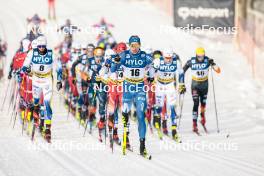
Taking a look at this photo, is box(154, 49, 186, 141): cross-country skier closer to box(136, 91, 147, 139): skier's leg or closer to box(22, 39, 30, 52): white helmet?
box(136, 91, 147, 139): skier's leg

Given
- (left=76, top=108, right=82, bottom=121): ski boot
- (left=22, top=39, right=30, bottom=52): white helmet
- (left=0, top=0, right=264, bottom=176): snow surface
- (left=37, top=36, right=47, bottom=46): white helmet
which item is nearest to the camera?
(left=0, top=0, right=264, bottom=176): snow surface

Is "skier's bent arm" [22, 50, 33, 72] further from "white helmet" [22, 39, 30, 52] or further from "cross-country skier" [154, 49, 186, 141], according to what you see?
"cross-country skier" [154, 49, 186, 141]

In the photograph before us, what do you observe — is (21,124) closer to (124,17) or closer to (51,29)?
(51,29)

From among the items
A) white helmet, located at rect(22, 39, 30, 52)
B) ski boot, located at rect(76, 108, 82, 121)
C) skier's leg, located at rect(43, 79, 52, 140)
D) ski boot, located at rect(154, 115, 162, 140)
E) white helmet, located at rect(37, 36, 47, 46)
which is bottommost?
ski boot, located at rect(76, 108, 82, 121)

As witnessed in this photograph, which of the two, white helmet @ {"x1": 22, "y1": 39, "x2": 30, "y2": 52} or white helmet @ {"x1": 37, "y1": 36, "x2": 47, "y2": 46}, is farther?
white helmet @ {"x1": 22, "y1": 39, "x2": 30, "y2": 52}

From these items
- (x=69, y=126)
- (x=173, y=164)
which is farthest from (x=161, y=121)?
(x=173, y=164)

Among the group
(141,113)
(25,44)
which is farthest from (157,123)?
(25,44)

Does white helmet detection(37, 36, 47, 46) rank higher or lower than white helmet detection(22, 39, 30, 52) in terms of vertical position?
higher

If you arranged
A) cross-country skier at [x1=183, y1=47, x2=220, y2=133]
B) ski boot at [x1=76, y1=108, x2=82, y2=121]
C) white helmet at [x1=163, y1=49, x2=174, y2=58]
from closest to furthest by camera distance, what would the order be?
white helmet at [x1=163, y1=49, x2=174, y2=58] → cross-country skier at [x1=183, y1=47, x2=220, y2=133] → ski boot at [x1=76, y1=108, x2=82, y2=121]

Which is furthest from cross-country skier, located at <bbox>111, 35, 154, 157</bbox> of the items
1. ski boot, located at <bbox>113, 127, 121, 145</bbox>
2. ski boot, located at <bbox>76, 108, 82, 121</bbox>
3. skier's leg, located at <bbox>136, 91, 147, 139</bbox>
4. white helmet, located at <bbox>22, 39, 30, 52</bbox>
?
ski boot, located at <bbox>76, 108, 82, 121</bbox>

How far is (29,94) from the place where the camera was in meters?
15.3

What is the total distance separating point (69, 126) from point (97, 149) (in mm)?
3006

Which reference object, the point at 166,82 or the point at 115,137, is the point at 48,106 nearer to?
the point at 115,137

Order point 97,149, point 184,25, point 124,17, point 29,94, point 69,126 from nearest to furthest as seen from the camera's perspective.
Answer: point 97,149 → point 29,94 → point 69,126 → point 184,25 → point 124,17
